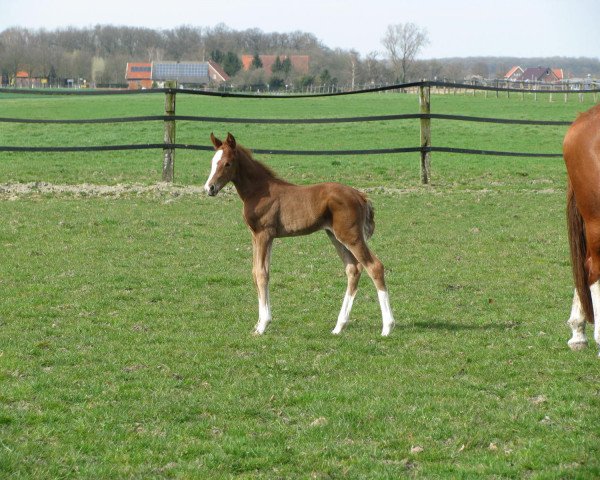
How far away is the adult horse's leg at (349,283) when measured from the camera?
775cm

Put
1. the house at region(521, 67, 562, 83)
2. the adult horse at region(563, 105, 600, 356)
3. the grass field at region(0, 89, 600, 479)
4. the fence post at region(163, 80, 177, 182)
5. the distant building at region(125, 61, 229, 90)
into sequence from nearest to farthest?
the grass field at region(0, 89, 600, 479) → the adult horse at region(563, 105, 600, 356) → the fence post at region(163, 80, 177, 182) → the distant building at region(125, 61, 229, 90) → the house at region(521, 67, 562, 83)

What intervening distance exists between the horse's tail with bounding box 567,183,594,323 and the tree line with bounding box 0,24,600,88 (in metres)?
81.8

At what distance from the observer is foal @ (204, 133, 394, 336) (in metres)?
7.64


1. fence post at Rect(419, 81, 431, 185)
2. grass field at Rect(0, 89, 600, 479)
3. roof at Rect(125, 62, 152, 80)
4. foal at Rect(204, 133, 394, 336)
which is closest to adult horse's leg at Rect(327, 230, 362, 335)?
foal at Rect(204, 133, 394, 336)

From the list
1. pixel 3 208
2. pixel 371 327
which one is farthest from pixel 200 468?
pixel 3 208

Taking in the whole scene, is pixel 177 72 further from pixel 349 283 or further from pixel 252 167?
pixel 349 283

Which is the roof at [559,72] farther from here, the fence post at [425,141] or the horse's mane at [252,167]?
the horse's mane at [252,167]

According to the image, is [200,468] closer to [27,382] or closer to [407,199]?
[27,382]

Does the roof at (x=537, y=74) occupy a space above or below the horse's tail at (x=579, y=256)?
above

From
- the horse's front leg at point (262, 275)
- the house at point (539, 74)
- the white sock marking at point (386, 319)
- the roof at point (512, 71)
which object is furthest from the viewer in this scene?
the roof at point (512, 71)

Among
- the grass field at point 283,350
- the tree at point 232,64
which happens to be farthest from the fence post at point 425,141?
the tree at point 232,64

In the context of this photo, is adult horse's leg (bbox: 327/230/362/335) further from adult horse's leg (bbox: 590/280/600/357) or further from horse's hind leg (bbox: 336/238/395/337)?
adult horse's leg (bbox: 590/280/600/357)

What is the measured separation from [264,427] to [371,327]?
9.34 feet

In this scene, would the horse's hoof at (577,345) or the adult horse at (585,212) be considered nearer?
the adult horse at (585,212)
